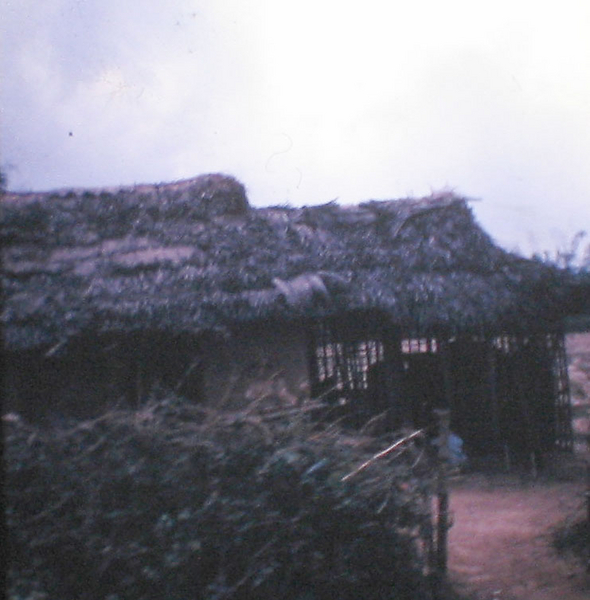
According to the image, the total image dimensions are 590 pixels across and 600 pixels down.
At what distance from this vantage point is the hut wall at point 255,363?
7453 mm

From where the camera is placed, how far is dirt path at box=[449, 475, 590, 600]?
Result: 4.67 metres

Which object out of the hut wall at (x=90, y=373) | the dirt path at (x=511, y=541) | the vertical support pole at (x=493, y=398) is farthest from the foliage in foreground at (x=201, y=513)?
the vertical support pole at (x=493, y=398)

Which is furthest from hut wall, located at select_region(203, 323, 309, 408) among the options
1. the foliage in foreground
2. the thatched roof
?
the foliage in foreground

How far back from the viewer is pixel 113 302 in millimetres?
7000

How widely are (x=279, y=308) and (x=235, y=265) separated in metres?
1.04

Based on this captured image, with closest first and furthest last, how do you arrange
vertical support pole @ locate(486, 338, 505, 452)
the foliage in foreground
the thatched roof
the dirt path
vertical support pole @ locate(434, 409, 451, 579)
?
the foliage in foreground < vertical support pole @ locate(434, 409, 451, 579) < the dirt path < the thatched roof < vertical support pole @ locate(486, 338, 505, 452)

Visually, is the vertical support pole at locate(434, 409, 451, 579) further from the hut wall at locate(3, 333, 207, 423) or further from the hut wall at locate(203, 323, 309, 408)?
the hut wall at locate(3, 333, 207, 423)

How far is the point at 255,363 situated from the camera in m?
7.57

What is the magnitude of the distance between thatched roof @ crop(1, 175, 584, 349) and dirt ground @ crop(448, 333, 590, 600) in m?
2.19

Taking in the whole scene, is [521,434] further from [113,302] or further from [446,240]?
[113,302]

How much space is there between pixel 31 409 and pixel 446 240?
6335 mm

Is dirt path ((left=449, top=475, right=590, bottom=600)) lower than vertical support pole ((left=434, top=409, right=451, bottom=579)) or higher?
lower

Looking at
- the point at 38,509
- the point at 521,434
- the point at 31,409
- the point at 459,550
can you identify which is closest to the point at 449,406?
the point at 521,434

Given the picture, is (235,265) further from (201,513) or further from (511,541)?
(201,513)
